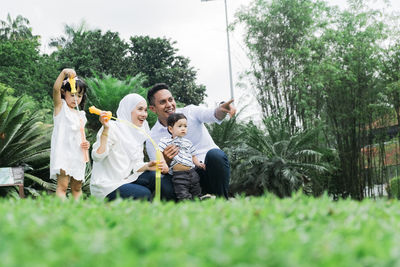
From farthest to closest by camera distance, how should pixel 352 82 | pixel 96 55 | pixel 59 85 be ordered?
pixel 96 55, pixel 352 82, pixel 59 85

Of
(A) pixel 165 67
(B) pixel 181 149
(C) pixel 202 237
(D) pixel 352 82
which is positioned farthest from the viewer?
(A) pixel 165 67

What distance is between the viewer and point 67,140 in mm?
5254

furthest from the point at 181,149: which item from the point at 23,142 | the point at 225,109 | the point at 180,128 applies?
the point at 23,142

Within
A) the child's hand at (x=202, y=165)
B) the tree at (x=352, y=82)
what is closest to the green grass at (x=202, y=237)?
the child's hand at (x=202, y=165)

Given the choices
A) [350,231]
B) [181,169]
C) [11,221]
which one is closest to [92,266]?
[11,221]

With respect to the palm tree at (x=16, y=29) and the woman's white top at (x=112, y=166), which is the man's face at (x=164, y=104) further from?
the palm tree at (x=16, y=29)

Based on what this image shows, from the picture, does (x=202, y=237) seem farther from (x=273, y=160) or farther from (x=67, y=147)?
(x=273, y=160)

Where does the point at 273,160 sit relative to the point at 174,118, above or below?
below

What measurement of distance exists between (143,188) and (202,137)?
1.03m

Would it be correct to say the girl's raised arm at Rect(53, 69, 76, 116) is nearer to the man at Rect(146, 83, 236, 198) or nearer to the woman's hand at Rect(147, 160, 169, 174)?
the man at Rect(146, 83, 236, 198)

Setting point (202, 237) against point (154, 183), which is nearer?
point (202, 237)

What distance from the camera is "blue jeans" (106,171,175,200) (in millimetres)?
4441

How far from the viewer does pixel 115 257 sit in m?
1.17

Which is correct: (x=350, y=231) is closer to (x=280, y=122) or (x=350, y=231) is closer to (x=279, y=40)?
(x=280, y=122)
